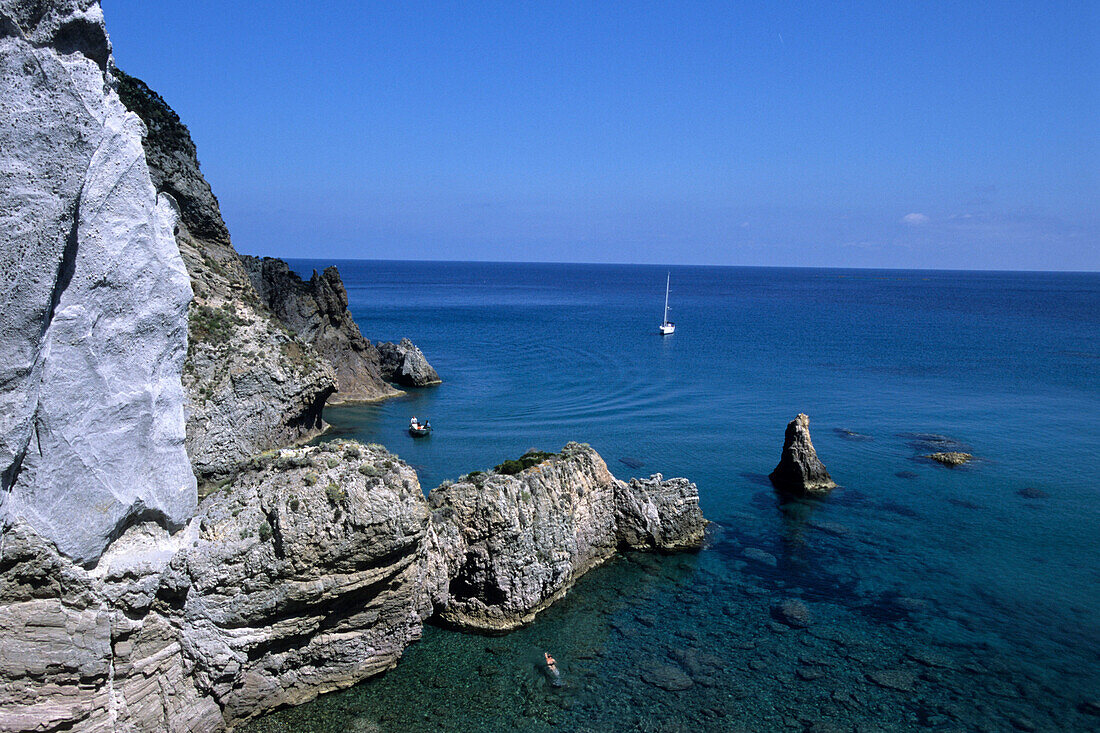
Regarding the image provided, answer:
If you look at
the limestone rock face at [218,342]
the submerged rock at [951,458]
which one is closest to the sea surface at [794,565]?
the submerged rock at [951,458]

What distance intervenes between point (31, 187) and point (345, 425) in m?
42.8

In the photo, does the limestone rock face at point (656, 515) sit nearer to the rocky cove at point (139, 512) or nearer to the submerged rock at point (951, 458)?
the rocky cove at point (139, 512)

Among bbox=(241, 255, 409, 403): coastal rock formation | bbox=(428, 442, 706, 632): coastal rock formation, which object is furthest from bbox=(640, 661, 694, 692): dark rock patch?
bbox=(241, 255, 409, 403): coastal rock formation

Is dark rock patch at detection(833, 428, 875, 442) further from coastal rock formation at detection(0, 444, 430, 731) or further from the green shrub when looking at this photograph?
coastal rock formation at detection(0, 444, 430, 731)

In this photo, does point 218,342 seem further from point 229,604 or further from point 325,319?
point 325,319

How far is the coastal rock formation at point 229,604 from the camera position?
51.9 ft

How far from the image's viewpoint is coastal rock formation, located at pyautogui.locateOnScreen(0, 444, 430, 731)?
51.9 feet

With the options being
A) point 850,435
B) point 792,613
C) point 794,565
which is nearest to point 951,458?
point 850,435

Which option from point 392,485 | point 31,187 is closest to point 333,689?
point 392,485

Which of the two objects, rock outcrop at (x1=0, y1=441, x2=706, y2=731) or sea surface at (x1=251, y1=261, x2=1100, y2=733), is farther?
sea surface at (x1=251, y1=261, x2=1100, y2=733)

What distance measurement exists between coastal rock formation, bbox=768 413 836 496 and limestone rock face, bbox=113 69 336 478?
28.8m

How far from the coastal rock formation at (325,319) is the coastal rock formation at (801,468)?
118 ft

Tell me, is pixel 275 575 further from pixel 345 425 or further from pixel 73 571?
pixel 345 425

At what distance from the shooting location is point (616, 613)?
29.0 metres
